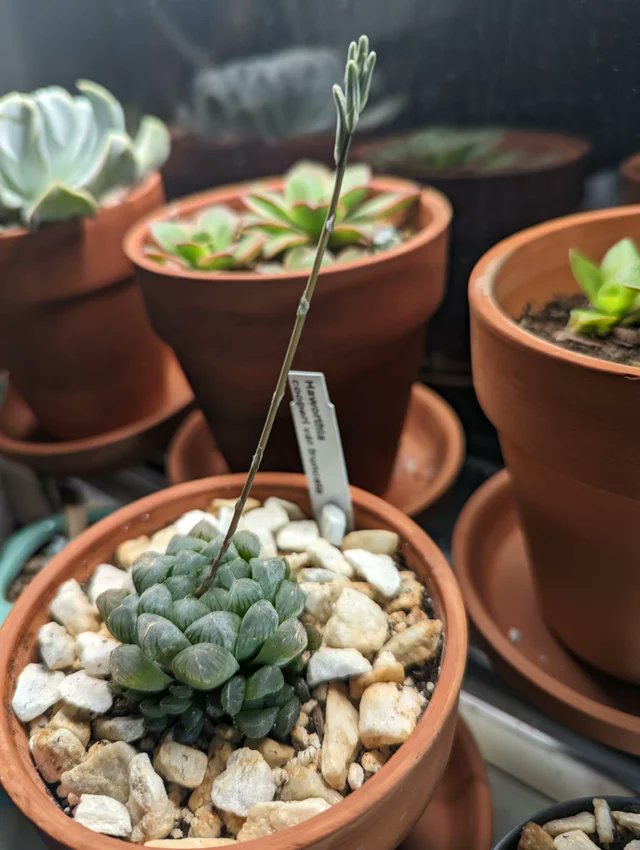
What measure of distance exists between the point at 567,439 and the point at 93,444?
1.91 feet

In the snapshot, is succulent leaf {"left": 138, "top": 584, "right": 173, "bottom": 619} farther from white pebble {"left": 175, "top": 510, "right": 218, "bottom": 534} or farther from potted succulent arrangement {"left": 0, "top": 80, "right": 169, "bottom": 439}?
potted succulent arrangement {"left": 0, "top": 80, "right": 169, "bottom": 439}

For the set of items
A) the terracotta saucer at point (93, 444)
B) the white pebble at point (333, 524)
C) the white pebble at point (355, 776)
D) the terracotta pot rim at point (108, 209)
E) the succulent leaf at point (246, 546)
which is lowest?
the terracotta saucer at point (93, 444)

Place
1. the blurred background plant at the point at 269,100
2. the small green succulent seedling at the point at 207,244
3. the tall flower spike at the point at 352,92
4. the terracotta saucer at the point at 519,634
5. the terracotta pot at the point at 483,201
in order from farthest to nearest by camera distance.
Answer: the blurred background plant at the point at 269,100
the terracotta pot at the point at 483,201
the small green succulent seedling at the point at 207,244
the terracotta saucer at the point at 519,634
the tall flower spike at the point at 352,92

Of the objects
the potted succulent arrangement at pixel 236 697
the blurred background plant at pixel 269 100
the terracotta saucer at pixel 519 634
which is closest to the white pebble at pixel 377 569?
the potted succulent arrangement at pixel 236 697

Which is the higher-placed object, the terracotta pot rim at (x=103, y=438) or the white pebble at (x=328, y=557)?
the white pebble at (x=328, y=557)

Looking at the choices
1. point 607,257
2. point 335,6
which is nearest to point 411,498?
point 607,257

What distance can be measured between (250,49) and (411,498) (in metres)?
0.66

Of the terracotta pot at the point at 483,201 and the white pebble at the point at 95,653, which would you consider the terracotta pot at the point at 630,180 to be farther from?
the white pebble at the point at 95,653

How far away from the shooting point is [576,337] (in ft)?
1.74

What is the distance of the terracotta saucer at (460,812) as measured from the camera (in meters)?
0.55

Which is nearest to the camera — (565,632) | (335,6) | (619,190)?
(565,632)

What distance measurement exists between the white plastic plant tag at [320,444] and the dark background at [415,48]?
0.41 m

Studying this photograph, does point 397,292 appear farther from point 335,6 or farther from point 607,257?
point 335,6

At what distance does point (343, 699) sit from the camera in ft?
1.64
